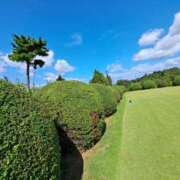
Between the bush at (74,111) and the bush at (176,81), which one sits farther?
the bush at (176,81)

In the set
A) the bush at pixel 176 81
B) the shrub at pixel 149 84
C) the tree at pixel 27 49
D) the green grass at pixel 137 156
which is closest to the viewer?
the green grass at pixel 137 156

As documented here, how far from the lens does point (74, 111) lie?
6.14 meters

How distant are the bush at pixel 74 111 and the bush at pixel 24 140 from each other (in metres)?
2.64

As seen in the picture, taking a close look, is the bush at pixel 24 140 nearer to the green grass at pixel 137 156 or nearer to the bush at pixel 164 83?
the green grass at pixel 137 156

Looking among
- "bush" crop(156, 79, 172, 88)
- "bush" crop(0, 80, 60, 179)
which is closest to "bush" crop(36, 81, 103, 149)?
"bush" crop(0, 80, 60, 179)

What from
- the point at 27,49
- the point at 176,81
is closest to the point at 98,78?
the point at 27,49

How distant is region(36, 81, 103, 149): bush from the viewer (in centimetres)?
600

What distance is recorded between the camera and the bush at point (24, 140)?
2484 mm

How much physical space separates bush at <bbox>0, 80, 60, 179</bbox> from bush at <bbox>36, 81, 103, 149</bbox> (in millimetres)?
2637

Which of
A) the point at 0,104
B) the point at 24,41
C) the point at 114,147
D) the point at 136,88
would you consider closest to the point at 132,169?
the point at 114,147

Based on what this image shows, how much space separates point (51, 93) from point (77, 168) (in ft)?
7.62

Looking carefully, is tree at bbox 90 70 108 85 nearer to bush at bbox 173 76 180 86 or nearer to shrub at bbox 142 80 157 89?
shrub at bbox 142 80 157 89

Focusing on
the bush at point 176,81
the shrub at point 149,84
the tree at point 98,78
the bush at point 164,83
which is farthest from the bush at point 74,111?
the bush at point 164,83

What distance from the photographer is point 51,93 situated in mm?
6363
